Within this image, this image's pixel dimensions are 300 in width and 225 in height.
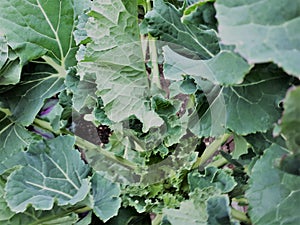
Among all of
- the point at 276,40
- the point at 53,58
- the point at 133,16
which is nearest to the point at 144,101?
the point at 133,16

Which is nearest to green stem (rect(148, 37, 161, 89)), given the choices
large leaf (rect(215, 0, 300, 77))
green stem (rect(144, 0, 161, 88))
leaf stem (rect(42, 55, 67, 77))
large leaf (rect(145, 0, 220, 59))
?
green stem (rect(144, 0, 161, 88))

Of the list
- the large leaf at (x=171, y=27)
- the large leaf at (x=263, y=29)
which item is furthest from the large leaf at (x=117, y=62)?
the large leaf at (x=263, y=29)

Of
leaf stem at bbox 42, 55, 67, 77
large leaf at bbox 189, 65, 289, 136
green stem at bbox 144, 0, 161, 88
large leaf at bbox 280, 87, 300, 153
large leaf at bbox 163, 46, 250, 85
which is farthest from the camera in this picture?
leaf stem at bbox 42, 55, 67, 77

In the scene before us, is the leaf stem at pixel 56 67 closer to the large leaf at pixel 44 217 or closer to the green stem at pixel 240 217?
the large leaf at pixel 44 217

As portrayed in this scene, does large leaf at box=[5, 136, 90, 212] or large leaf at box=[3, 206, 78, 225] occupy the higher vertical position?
large leaf at box=[5, 136, 90, 212]

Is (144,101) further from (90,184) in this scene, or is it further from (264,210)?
(264,210)

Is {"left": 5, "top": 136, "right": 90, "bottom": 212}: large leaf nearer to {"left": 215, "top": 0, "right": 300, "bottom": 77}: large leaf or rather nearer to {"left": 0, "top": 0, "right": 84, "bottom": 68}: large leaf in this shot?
{"left": 0, "top": 0, "right": 84, "bottom": 68}: large leaf

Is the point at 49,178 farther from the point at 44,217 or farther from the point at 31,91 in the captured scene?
the point at 31,91
